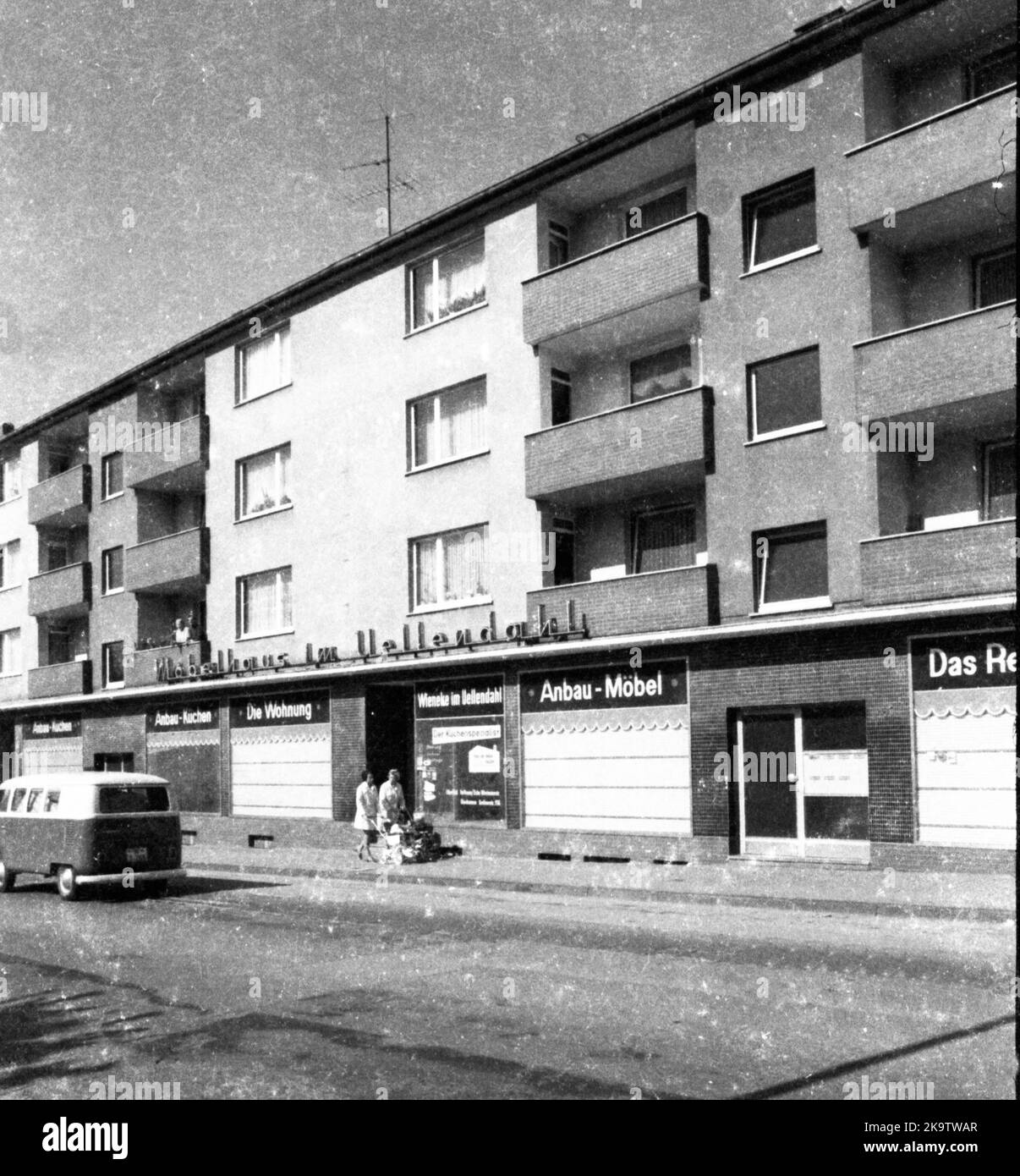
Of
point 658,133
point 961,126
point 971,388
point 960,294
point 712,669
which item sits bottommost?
point 712,669

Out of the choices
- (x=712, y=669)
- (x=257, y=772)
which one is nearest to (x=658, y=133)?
(x=712, y=669)

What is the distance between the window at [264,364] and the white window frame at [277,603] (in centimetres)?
414

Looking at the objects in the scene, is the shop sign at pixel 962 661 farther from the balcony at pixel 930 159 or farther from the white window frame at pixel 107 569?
the white window frame at pixel 107 569

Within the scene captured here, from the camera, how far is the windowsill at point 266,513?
29031 mm

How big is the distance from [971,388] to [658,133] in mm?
7709

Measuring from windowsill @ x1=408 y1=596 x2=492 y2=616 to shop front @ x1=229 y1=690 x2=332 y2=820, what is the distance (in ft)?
11.9

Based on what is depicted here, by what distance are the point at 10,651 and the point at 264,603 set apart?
49.4 ft

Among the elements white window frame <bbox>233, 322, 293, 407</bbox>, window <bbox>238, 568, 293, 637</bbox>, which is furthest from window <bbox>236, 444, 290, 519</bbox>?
window <bbox>238, 568, 293, 637</bbox>

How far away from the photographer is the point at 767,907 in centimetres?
1548

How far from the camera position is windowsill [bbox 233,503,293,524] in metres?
29.0

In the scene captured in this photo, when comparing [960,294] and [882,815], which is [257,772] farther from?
[960,294]

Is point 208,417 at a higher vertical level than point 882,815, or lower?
higher
